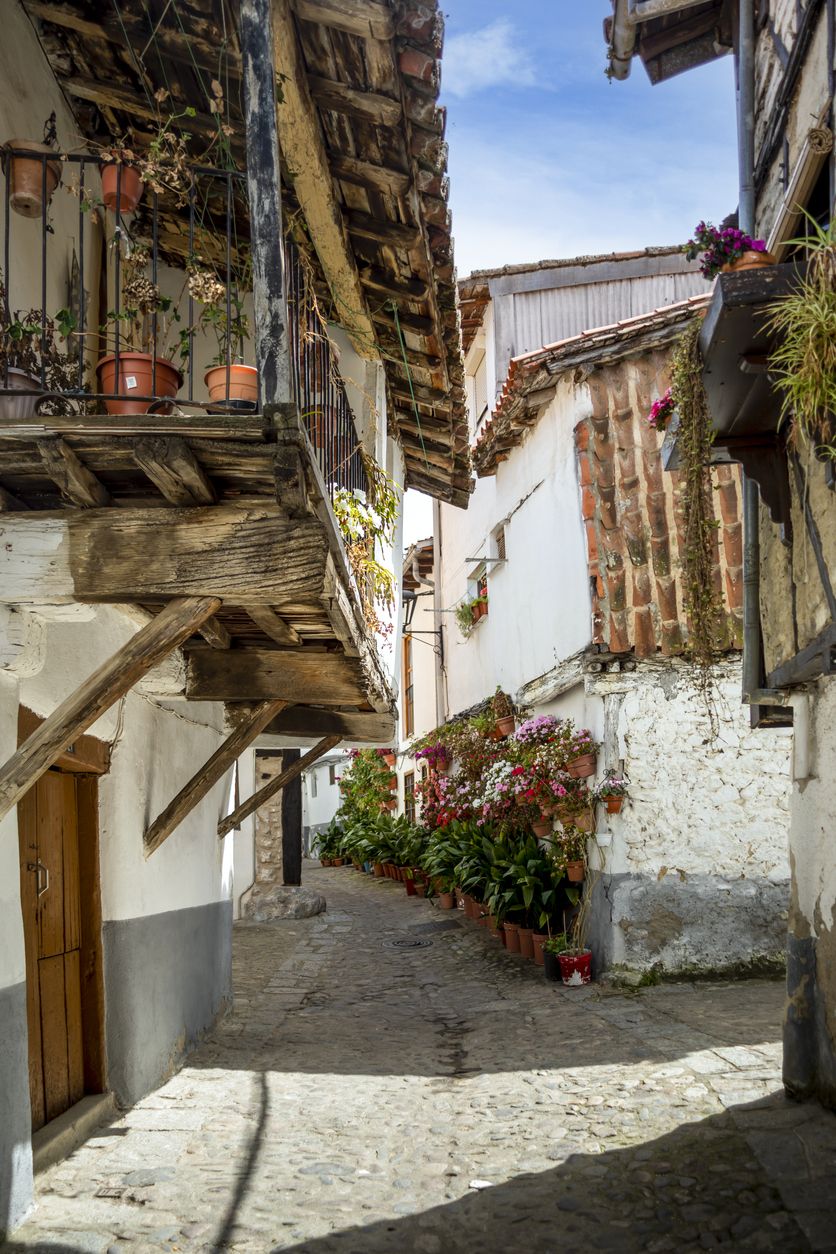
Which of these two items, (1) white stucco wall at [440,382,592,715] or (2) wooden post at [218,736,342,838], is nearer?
(2) wooden post at [218,736,342,838]

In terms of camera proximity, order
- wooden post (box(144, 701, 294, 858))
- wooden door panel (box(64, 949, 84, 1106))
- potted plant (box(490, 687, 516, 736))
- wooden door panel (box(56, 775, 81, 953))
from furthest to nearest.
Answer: potted plant (box(490, 687, 516, 736)), wooden post (box(144, 701, 294, 858)), wooden door panel (box(56, 775, 81, 953)), wooden door panel (box(64, 949, 84, 1106))

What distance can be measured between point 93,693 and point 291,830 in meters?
13.2

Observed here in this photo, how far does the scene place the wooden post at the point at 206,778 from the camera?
6.37 meters

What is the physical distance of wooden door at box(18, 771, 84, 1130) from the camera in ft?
16.1

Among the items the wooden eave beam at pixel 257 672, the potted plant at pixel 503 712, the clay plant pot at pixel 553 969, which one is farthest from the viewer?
the potted plant at pixel 503 712

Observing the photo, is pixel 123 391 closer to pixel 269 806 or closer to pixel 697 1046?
pixel 697 1046

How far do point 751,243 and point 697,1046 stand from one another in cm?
459

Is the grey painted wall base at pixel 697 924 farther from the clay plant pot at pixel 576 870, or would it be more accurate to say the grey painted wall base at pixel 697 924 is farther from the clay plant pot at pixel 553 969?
the clay plant pot at pixel 576 870

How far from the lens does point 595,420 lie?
10242 mm

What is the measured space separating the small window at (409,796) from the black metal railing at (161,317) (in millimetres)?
14962

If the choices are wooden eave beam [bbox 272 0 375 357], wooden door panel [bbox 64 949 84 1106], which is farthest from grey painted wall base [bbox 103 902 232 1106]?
wooden eave beam [bbox 272 0 375 357]

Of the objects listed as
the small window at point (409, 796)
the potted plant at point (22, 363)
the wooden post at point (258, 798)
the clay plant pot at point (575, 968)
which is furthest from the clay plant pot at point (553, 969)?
the small window at point (409, 796)

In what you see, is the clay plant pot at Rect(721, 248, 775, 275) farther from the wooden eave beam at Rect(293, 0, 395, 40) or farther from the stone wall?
the stone wall

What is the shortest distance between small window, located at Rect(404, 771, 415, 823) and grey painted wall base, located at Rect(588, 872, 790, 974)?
11.6m
